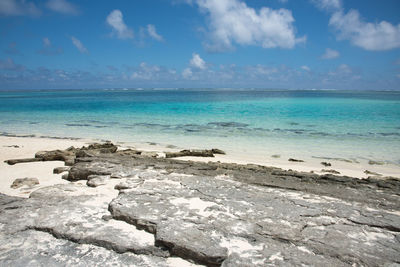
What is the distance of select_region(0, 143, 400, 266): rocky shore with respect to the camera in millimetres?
2320

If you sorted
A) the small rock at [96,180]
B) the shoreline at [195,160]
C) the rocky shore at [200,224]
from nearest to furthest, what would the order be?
the rocky shore at [200,224]
the small rock at [96,180]
the shoreline at [195,160]

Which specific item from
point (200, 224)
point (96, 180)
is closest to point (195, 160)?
point (96, 180)

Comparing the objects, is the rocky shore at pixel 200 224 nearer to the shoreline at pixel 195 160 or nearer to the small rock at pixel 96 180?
the small rock at pixel 96 180

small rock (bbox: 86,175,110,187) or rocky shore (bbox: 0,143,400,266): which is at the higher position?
rocky shore (bbox: 0,143,400,266)

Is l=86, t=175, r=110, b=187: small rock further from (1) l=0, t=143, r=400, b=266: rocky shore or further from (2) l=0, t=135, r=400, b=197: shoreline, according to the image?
(2) l=0, t=135, r=400, b=197: shoreline

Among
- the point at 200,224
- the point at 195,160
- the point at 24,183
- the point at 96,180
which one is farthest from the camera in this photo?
the point at 195,160

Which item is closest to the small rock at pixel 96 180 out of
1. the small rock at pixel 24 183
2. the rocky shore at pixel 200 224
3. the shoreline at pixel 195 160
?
the rocky shore at pixel 200 224

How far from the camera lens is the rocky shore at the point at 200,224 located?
2.32 meters

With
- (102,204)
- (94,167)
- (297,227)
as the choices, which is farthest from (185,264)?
(94,167)

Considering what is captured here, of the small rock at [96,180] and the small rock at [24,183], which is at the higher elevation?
the small rock at [96,180]

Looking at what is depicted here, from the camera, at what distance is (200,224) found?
8.98 feet

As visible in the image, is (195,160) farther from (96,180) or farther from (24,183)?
(24,183)

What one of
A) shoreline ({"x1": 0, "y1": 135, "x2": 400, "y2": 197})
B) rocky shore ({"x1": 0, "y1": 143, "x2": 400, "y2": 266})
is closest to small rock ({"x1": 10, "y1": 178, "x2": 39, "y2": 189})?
shoreline ({"x1": 0, "y1": 135, "x2": 400, "y2": 197})

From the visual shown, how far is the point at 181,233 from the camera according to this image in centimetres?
256
